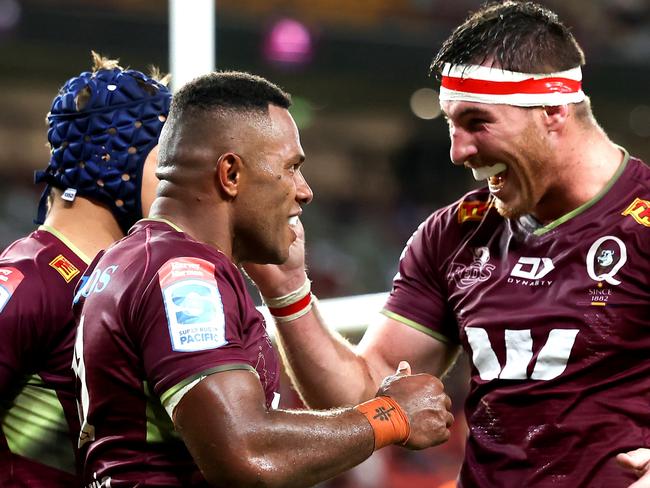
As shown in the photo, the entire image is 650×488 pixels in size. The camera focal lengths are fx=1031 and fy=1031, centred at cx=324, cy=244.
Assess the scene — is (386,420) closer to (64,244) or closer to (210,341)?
(210,341)

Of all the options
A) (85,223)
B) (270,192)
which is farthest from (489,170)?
(85,223)

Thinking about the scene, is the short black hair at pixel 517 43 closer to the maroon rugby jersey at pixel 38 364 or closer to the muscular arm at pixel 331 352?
the muscular arm at pixel 331 352

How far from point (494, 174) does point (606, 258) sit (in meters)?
0.36

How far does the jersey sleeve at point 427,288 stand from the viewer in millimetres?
2840

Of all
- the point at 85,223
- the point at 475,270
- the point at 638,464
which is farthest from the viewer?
the point at 475,270

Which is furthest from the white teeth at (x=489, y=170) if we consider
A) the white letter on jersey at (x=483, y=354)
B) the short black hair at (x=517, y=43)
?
the white letter on jersey at (x=483, y=354)

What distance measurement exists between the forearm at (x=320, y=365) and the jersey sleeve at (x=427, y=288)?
199mm

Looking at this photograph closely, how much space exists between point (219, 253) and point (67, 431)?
2.07 ft

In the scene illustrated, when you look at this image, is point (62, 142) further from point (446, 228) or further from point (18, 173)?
point (18, 173)

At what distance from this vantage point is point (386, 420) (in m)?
2.04

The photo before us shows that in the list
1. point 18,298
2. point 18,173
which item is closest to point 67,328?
point 18,298

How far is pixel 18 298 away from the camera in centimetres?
228

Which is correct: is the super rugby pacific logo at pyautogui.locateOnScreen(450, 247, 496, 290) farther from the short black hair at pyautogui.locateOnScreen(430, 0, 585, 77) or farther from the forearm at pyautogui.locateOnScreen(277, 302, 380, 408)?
the short black hair at pyautogui.locateOnScreen(430, 0, 585, 77)

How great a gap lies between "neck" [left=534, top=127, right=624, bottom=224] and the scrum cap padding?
1.02m
